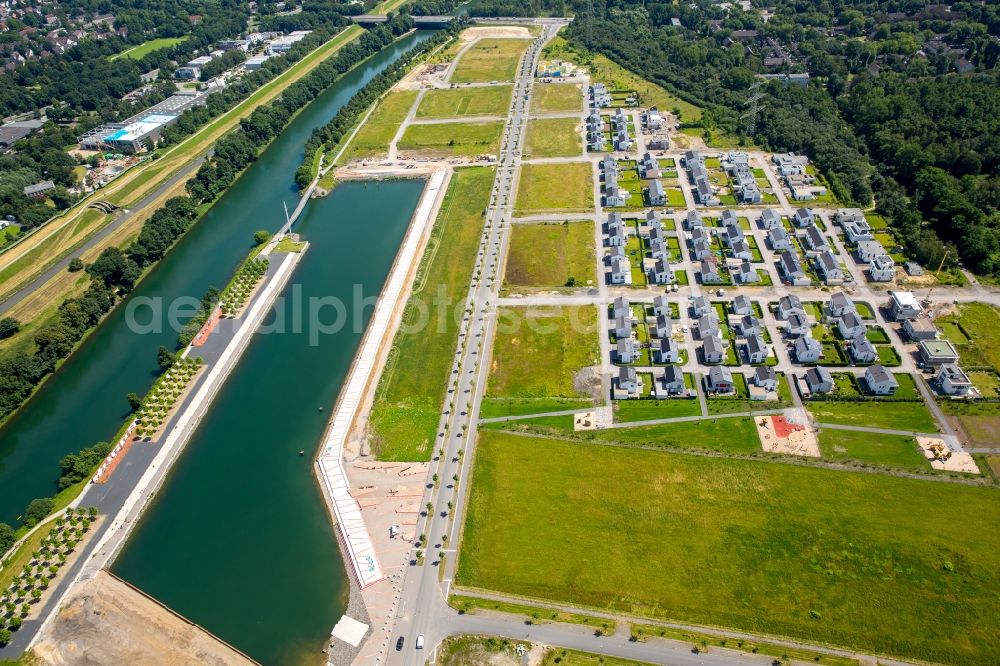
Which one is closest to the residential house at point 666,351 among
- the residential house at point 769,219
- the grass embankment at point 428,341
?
the grass embankment at point 428,341

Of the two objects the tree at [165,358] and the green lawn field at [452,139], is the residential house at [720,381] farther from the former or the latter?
the green lawn field at [452,139]

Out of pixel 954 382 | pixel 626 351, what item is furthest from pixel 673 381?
pixel 954 382

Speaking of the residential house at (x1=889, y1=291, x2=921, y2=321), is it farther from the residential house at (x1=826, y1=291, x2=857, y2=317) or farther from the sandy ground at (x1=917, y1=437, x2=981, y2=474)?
the sandy ground at (x1=917, y1=437, x2=981, y2=474)

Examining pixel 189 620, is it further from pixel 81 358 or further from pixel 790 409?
pixel 790 409

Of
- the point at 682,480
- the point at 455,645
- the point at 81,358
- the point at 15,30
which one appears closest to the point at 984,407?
the point at 682,480

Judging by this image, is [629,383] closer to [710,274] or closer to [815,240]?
[710,274]

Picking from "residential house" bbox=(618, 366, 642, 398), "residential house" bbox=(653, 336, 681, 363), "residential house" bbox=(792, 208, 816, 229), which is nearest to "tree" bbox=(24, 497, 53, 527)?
"residential house" bbox=(618, 366, 642, 398)
